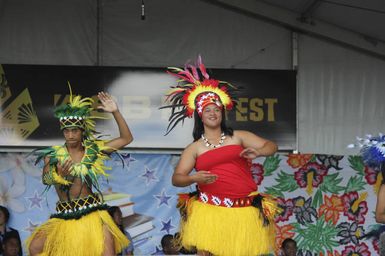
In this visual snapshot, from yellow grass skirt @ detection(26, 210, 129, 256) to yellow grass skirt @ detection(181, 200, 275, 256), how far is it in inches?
25.7

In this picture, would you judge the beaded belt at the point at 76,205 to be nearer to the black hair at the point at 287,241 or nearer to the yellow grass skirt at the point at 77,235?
the yellow grass skirt at the point at 77,235

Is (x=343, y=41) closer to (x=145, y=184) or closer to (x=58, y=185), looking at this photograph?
(x=145, y=184)

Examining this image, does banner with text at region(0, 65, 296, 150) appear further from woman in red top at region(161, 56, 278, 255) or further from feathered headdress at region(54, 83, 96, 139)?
woman in red top at region(161, 56, 278, 255)

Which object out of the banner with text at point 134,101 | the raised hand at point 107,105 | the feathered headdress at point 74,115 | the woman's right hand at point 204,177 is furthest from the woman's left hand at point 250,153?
the banner with text at point 134,101

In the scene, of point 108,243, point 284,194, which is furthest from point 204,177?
point 284,194

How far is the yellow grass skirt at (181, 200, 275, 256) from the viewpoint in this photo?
520 cm

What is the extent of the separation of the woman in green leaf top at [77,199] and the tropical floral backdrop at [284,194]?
9.12 feet

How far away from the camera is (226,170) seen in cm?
534

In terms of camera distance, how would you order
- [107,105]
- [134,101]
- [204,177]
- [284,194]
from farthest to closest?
[134,101], [284,194], [107,105], [204,177]

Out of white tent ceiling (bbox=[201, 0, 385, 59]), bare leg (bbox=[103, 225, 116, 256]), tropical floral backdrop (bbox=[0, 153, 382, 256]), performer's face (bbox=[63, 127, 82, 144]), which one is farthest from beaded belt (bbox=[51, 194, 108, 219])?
white tent ceiling (bbox=[201, 0, 385, 59])

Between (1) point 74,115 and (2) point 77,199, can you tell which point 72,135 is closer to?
(1) point 74,115

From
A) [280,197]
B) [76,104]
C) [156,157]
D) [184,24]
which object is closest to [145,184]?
[156,157]

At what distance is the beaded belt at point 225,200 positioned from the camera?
5328mm

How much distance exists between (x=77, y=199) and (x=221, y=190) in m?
1.14
